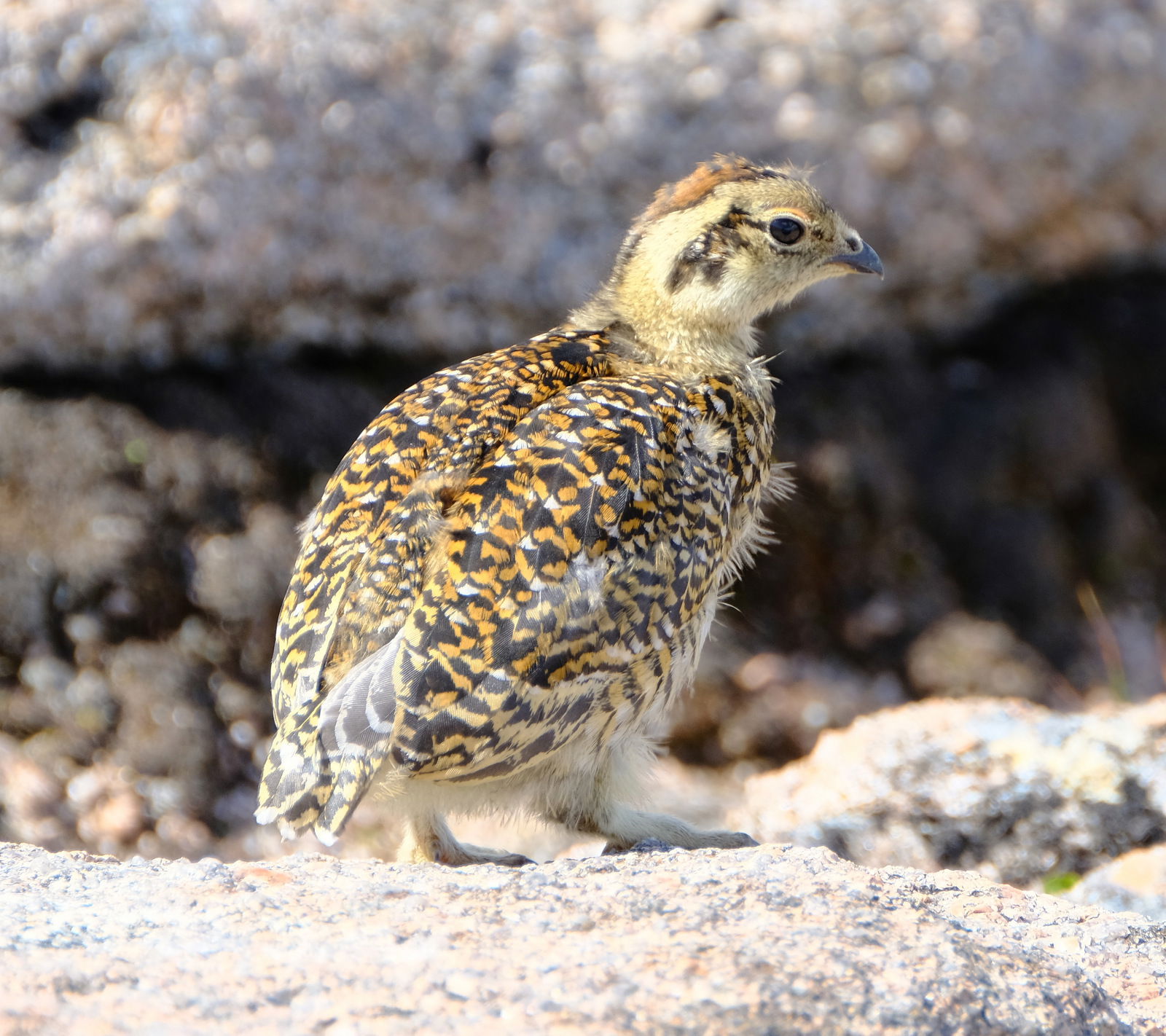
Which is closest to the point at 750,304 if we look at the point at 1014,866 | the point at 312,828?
the point at 1014,866

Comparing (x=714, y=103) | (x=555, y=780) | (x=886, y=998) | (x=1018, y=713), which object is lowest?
(x=1018, y=713)

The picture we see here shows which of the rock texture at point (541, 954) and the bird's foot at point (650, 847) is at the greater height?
the rock texture at point (541, 954)

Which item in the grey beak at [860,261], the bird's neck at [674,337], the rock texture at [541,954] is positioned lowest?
the rock texture at [541,954]

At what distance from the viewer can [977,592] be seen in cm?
809

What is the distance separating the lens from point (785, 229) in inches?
198

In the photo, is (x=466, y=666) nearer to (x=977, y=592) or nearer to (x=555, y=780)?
(x=555, y=780)

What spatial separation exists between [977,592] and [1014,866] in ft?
11.3

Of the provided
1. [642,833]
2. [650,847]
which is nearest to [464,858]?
[642,833]

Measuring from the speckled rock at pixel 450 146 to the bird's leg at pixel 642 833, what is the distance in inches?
141

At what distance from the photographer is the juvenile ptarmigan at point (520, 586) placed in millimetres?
3654

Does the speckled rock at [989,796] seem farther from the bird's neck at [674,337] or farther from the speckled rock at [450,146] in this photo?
the speckled rock at [450,146]

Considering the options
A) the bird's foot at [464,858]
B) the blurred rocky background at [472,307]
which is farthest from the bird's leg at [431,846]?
the blurred rocky background at [472,307]

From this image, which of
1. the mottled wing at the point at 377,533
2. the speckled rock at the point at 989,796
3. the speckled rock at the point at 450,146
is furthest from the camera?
the speckled rock at the point at 450,146

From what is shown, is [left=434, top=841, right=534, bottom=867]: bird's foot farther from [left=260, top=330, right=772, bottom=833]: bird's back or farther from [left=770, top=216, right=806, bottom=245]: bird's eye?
[left=770, top=216, right=806, bottom=245]: bird's eye
